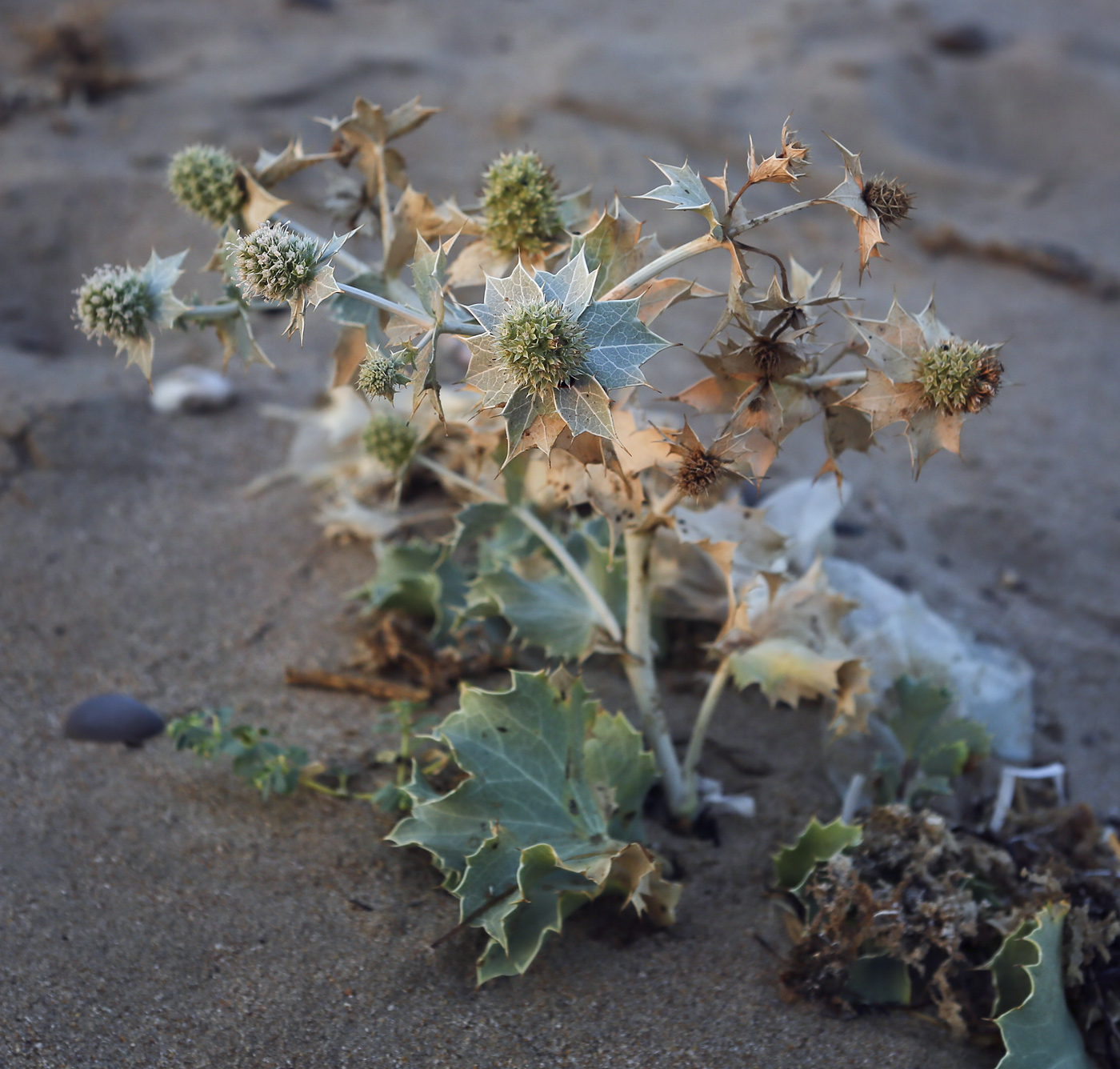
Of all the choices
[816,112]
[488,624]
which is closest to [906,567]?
[488,624]

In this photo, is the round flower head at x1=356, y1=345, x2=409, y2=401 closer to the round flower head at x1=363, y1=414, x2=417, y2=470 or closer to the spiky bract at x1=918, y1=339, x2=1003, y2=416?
the round flower head at x1=363, y1=414, x2=417, y2=470

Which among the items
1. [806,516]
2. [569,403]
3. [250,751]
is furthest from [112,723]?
[806,516]

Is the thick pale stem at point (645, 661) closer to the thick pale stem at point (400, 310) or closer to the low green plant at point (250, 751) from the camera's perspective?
the thick pale stem at point (400, 310)

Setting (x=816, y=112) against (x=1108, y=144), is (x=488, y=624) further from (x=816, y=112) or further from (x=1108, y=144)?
(x=1108, y=144)

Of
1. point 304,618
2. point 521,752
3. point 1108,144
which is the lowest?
point 304,618

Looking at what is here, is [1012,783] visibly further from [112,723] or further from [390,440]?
[112,723]

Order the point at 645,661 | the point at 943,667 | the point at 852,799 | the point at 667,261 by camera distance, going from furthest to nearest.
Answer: the point at 943,667 < the point at 852,799 < the point at 645,661 < the point at 667,261
